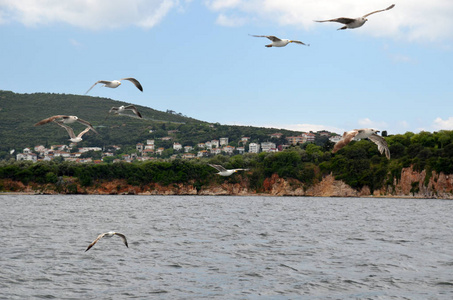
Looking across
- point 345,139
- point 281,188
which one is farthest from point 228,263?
point 281,188

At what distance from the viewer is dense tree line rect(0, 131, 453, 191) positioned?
5650 inches

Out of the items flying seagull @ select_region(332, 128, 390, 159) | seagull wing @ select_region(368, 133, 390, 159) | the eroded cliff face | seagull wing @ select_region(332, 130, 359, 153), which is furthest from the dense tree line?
seagull wing @ select_region(332, 130, 359, 153)

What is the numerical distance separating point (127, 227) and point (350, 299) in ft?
113

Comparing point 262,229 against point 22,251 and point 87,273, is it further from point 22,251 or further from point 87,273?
point 87,273

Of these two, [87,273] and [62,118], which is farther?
[87,273]

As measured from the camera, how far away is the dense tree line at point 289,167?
144 m

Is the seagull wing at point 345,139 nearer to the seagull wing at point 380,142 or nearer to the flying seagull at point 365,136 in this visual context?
the flying seagull at point 365,136

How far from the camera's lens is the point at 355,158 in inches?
5812

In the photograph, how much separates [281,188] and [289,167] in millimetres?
5788

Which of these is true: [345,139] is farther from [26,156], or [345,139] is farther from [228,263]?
[26,156]

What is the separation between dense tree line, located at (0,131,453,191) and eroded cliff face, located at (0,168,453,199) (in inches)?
52.6

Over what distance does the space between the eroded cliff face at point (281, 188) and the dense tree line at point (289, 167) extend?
1.34m

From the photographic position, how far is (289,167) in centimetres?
15288

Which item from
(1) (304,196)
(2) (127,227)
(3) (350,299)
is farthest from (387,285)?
(1) (304,196)
